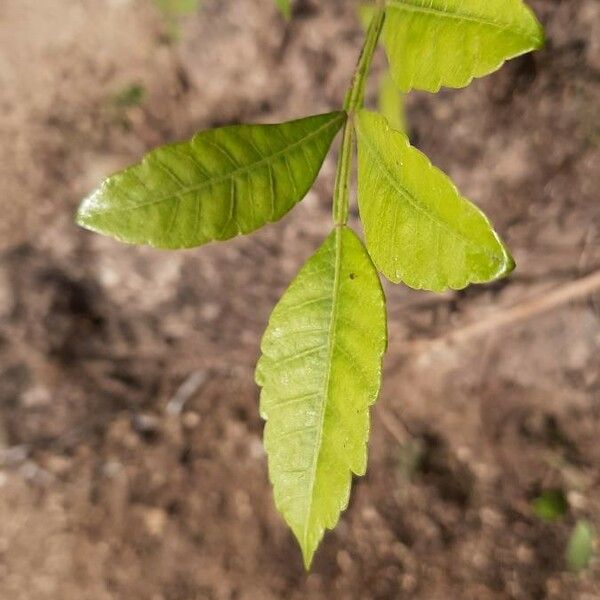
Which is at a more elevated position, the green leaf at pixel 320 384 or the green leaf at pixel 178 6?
the green leaf at pixel 178 6

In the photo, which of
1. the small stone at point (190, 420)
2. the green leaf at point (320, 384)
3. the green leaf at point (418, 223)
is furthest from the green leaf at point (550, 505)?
the green leaf at point (418, 223)

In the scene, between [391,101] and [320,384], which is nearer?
[320,384]

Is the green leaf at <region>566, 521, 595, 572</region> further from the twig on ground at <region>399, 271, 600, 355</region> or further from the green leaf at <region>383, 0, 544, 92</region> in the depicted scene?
the green leaf at <region>383, 0, 544, 92</region>

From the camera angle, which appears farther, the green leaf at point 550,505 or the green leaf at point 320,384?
the green leaf at point 550,505

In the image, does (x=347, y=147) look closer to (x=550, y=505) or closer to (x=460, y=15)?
(x=460, y=15)

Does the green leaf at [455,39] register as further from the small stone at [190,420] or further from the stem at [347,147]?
the small stone at [190,420]

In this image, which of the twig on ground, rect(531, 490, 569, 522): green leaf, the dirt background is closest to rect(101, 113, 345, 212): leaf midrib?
the dirt background

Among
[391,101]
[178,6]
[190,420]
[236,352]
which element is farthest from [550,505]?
[178,6]
